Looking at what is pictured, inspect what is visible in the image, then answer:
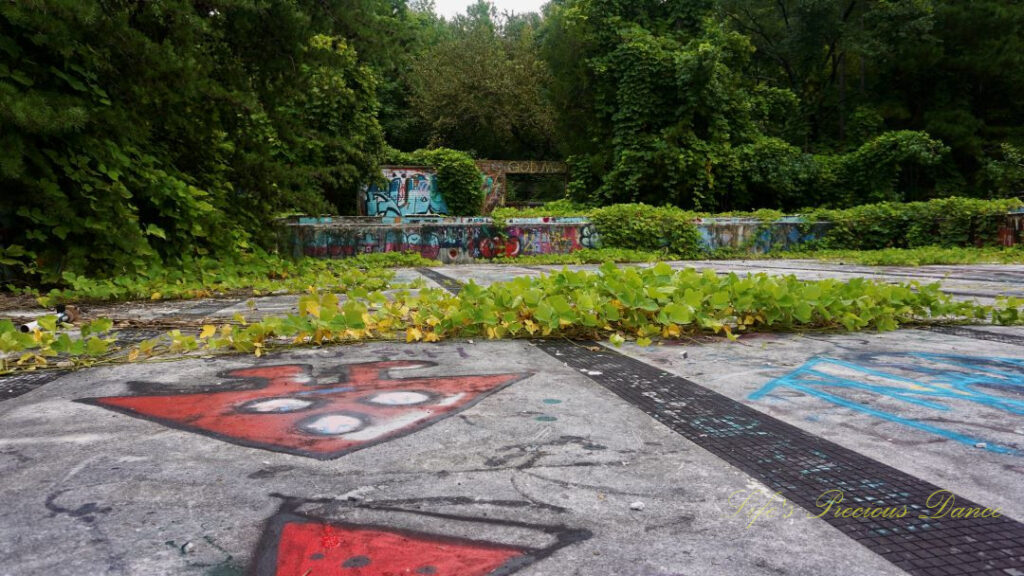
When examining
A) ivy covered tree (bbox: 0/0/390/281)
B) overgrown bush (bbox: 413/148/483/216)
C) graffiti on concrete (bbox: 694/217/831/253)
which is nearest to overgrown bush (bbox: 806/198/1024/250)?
graffiti on concrete (bbox: 694/217/831/253)

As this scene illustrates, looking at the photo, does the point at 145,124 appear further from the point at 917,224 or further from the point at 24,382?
the point at 917,224

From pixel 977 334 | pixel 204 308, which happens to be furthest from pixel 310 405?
pixel 977 334

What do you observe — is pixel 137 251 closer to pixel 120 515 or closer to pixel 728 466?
pixel 120 515

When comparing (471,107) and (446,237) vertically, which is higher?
(471,107)

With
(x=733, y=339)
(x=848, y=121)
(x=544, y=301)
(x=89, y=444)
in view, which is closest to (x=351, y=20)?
(x=544, y=301)

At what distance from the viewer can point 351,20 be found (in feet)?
21.1

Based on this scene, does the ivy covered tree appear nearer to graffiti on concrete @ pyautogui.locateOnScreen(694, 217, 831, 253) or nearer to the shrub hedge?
the shrub hedge

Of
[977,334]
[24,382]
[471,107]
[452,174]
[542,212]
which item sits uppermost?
[471,107]

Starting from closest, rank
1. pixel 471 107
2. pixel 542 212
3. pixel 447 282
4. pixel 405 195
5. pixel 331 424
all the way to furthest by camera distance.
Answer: pixel 331 424, pixel 447 282, pixel 542 212, pixel 405 195, pixel 471 107

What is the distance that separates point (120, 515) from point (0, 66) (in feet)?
17.7

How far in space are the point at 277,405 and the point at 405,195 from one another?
17.9 metres

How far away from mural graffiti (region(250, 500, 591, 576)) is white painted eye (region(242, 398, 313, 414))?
0.79 meters

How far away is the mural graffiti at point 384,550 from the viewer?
1.00 m

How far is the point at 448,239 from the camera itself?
40.3ft
